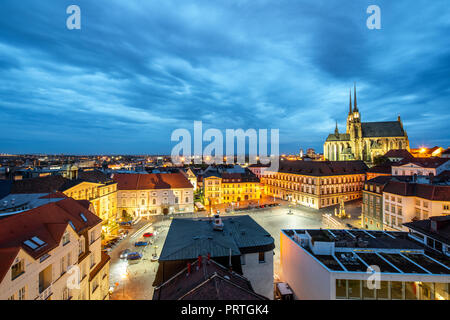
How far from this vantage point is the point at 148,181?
55.3 m

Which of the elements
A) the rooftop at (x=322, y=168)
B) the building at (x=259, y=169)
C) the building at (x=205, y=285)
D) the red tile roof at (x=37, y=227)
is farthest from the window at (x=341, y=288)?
the building at (x=259, y=169)

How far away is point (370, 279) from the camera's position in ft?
57.8

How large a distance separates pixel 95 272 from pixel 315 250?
2023cm

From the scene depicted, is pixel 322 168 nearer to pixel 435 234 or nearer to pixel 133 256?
pixel 435 234

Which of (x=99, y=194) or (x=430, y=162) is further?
(x=430, y=162)

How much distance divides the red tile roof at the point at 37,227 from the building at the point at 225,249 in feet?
24.1

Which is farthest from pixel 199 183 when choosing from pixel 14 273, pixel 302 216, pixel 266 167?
pixel 14 273

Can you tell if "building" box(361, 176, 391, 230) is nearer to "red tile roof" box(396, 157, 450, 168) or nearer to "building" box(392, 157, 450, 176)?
"building" box(392, 157, 450, 176)

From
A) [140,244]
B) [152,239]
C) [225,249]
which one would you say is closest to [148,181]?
[152,239]

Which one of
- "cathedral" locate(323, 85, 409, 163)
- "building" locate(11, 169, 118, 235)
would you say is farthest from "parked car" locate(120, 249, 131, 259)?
"cathedral" locate(323, 85, 409, 163)

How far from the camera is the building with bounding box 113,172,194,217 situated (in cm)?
5228

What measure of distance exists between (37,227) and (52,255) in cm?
239

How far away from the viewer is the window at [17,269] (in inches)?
475
